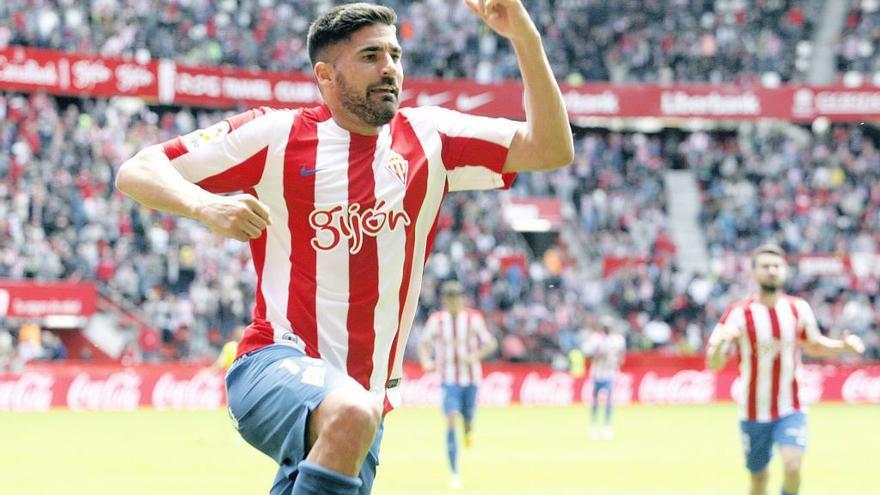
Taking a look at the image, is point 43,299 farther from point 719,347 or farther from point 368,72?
point 368,72

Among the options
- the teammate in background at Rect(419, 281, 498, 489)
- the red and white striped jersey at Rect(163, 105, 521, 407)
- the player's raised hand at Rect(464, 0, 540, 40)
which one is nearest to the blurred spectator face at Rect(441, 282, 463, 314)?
the teammate in background at Rect(419, 281, 498, 489)

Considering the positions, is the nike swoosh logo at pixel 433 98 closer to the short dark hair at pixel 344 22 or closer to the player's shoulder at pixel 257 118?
the player's shoulder at pixel 257 118

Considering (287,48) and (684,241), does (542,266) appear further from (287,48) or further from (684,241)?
(287,48)

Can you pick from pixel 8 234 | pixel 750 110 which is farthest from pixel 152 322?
pixel 750 110

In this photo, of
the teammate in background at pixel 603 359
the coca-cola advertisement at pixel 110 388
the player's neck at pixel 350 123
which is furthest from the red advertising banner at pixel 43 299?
the player's neck at pixel 350 123

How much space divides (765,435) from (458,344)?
7325 mm

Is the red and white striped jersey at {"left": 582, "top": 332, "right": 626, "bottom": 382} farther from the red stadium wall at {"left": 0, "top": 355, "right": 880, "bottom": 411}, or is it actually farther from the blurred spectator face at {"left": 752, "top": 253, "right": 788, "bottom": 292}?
the blurred spectator face at {"left": 752, "top": 253, "right": 788, "bottom": 292}

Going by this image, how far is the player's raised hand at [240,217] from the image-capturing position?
4.90 m

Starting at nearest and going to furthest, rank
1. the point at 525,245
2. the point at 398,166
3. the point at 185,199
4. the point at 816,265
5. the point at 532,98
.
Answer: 1. the point at 185,199
2. the point at 532,98
3. the point at 398,166
4. the point at 816,265
5. the point at 525,245

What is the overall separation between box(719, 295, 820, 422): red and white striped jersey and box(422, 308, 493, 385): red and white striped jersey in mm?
6630

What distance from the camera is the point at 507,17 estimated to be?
17.8 feet

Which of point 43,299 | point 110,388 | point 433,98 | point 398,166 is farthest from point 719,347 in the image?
point 433,98

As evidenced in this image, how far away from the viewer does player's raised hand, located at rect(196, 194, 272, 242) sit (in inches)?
193

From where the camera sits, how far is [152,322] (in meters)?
33.0
